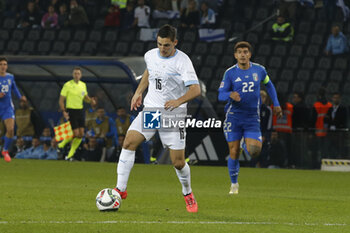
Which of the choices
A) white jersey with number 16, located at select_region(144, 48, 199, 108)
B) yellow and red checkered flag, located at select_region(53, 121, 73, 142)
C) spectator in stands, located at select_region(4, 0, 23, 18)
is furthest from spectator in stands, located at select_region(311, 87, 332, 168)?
spectator in stands, located at select_region(4, 0, 23, 18)

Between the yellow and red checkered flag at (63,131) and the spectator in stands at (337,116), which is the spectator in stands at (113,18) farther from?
the spectator in stands at (337,116)

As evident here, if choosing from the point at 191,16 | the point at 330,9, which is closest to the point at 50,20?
Result: the point at 191,16

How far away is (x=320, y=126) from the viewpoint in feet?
61.5

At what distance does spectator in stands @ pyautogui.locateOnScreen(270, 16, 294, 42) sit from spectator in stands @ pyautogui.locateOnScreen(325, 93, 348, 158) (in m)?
5.00

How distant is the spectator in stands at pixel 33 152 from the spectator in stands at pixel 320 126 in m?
6.60

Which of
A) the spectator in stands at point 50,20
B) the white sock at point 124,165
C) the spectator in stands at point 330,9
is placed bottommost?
the spectator in stands at point 50,20

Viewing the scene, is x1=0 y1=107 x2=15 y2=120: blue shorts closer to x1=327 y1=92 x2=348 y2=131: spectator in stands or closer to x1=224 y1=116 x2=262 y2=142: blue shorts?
x1=327 y1=92 x2=348 y2=131: spectator in stands

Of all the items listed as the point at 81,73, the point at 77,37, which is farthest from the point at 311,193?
the point at 77,37

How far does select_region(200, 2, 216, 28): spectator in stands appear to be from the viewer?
24.2 meters

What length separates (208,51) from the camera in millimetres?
24062

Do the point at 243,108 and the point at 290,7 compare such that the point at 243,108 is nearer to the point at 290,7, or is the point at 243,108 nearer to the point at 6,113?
the point at 6,113

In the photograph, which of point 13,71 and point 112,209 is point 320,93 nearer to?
point 13,71

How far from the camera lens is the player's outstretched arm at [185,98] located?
8.42 m

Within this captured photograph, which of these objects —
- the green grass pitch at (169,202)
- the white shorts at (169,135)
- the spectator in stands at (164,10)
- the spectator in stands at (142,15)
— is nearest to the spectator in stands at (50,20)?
the spectator in stands at (142,15)
